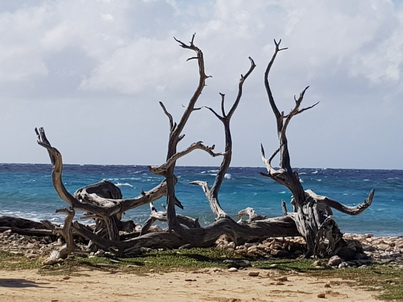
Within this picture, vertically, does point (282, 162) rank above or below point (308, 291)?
above

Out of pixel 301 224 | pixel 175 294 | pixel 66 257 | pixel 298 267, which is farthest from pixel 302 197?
pixel 175 294

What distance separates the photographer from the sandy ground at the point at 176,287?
30.0 feet

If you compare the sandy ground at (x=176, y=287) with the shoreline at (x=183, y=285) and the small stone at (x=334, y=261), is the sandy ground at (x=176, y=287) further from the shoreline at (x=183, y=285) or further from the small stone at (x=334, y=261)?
the small stone at (x=334, y=261)

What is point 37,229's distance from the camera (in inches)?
656

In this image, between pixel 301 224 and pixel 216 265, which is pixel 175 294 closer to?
pixel 216 265

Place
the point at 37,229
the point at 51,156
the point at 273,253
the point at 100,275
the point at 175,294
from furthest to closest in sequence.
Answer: the point at 37,229 → the point at 273,253 → the point at 51,156 → the point at 100,275 → the point at 175,294

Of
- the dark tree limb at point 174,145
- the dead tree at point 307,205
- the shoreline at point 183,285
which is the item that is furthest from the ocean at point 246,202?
the shoreline at point 183,285

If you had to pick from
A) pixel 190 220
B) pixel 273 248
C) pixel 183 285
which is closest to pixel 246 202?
pixel 190 220

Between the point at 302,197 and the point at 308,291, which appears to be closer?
the point at 308,291

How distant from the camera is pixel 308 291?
33.0ft

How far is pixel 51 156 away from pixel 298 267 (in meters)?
4.59

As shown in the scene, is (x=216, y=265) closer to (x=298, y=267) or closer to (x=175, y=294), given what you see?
(x=298, y=267)

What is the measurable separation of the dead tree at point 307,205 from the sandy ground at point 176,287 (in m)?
2.59

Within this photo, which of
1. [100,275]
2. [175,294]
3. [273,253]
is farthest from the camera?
[273,253]
